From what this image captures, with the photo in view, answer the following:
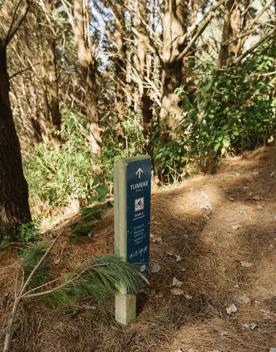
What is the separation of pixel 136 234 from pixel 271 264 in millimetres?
1456

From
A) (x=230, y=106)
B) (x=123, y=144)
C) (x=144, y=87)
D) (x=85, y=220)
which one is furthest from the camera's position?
(x=123, y=144)

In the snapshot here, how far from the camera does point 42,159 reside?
8750mm

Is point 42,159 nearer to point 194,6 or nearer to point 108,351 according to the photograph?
point 194,6

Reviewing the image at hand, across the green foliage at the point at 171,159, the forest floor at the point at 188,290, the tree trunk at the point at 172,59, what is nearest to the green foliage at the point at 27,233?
the forest floor at the point at 188,290

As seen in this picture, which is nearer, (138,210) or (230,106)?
(138,210)

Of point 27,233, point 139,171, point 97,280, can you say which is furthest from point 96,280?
point 27,233

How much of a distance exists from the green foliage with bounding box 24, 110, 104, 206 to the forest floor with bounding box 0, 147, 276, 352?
4133 millimetres

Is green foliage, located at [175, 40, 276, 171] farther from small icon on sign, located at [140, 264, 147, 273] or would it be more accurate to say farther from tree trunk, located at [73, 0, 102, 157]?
tree trunk, located at [73, 0, 102, 157]

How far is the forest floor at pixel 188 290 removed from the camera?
2402 mm

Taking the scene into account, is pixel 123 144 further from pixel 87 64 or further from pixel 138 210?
pixel 138 210

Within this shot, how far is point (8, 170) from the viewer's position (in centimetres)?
369

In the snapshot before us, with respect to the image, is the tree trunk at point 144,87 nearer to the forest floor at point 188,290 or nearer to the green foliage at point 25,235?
the forest floor at point 188,290

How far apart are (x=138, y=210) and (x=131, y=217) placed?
0.08 m

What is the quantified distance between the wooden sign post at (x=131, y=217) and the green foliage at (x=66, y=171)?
5070 mm
